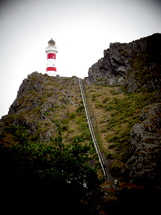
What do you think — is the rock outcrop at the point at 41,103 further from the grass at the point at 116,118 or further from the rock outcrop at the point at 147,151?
the rock outcrop at the point at 147,151

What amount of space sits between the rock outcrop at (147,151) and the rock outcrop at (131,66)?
36.0 feet

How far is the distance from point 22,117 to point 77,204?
20.5 meters

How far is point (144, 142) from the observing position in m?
9.99

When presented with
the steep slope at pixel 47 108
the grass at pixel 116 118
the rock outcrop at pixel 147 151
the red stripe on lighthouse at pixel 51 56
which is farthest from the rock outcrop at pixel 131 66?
the red stripe on lighthouse at pixel 51 56

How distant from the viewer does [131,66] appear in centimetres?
2786

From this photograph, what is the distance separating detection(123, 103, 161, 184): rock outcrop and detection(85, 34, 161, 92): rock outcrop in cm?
1096

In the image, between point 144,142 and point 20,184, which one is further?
point 144,142

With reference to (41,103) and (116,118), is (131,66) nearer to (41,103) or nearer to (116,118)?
(116,118)

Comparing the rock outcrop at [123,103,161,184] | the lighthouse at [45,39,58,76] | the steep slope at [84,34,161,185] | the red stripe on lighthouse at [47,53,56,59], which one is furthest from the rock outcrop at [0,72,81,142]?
the red stripe on lighthouse at [47,53,56,59]

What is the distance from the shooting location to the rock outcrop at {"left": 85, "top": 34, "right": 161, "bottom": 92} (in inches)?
917

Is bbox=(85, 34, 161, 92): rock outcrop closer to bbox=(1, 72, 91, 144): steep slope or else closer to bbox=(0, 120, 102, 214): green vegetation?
bbox=(1, 72, 91, 144): steep slope

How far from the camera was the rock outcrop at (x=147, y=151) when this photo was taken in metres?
7.96

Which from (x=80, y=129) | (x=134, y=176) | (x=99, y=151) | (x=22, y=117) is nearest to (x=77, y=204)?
(x=134, y=176)

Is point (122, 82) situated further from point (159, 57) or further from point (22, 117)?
point (22, 117)
